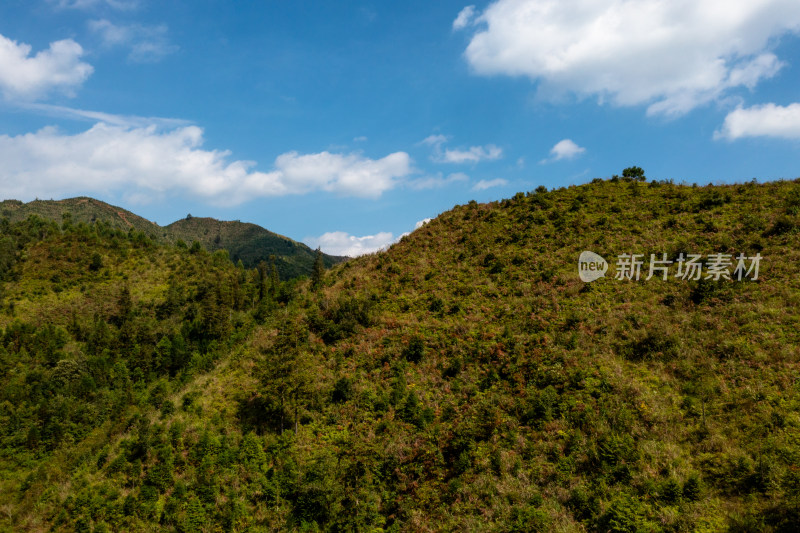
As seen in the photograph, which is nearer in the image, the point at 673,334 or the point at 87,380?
the point at 673,334

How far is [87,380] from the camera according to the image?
75.2 m

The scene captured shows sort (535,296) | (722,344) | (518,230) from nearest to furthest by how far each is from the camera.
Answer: (722,344) < (535,296) < (518,230)

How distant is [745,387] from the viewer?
1791 cm

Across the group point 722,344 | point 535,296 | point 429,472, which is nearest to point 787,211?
point 722,344

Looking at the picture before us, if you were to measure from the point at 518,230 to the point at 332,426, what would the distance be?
30.9 metres

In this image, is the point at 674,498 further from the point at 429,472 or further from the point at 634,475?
the point at 429,472

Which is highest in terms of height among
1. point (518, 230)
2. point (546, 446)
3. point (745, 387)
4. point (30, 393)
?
point (518, 230)

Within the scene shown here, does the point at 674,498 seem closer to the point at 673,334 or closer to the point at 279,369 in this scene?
the point at 673,334

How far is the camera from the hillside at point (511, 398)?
1602 centimetres

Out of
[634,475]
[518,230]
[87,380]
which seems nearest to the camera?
[634,475]

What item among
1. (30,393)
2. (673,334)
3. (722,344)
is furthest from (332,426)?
(30,393)

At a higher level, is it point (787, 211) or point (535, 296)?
point (787, 211)

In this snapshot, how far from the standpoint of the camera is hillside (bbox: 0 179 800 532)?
631 inches

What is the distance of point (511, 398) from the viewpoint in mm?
23281
